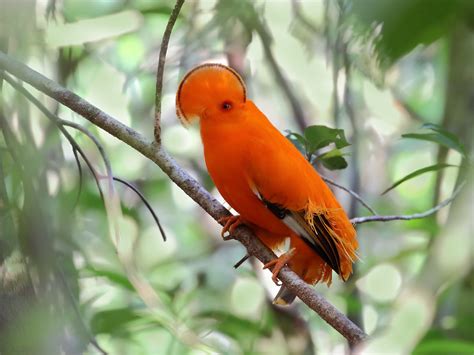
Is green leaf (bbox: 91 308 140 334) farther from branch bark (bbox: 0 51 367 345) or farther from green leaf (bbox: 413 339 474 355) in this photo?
green leaf (bbox: 413 339 474 355)

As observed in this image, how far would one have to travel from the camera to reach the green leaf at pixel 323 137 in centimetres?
181

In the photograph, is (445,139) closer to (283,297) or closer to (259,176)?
(259,176)

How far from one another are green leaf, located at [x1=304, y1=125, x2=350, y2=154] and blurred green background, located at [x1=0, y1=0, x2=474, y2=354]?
219 millimetres

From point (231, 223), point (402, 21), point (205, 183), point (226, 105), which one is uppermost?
point (205, 183)

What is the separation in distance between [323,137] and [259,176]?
0.20m

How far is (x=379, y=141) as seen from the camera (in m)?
3.45

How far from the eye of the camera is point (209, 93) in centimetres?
182

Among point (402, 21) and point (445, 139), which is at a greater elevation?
point (445, 139)

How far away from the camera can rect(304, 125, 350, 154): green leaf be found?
5.94 feet

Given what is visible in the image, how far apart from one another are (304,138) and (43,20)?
1.19 metres

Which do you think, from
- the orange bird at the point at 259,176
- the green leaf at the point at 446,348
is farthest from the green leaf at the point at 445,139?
the green leaf at the point at 446,348

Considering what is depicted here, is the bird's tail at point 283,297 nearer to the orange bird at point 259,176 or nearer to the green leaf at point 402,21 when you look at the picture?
the orange bird at point 259,176

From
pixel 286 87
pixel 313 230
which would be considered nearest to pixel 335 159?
pixel 313 230

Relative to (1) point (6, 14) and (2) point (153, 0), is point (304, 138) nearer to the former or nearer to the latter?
(1) point (6, 14)
